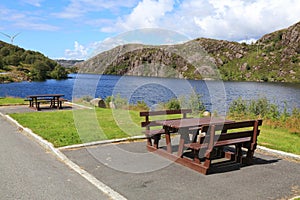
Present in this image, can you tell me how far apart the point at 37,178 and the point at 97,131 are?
4.79 meters

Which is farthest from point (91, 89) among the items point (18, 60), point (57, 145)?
point (18, 60)

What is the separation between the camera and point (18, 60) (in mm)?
130125

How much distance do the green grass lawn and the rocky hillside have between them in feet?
7.58

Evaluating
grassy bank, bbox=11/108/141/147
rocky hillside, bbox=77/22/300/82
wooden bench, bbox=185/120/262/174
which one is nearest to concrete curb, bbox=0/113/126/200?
grassy bank, bbox=11/108/141/147

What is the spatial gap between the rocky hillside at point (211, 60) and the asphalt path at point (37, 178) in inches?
180

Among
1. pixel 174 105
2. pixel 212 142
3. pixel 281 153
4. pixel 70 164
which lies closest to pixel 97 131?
pixel 70 164

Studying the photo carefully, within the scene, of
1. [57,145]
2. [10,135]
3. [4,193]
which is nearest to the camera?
[4,193]

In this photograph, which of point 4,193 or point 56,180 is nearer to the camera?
point 4,193

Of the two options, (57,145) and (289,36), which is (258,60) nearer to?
(289,36)

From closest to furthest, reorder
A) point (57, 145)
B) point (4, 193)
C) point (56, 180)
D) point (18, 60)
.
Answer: point (4, 193) → point (56, 180) → point (57, 145) → point (18, 60)

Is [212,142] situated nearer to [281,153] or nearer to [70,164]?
[281,153]

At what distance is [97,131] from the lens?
10.6 m

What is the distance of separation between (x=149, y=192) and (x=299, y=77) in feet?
331

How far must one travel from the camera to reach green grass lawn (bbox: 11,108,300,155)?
362 inches
